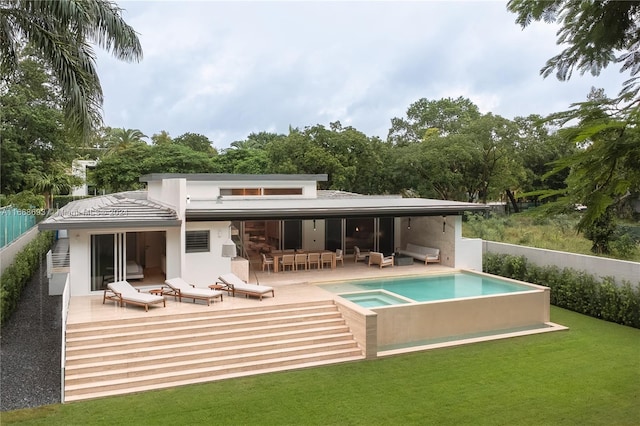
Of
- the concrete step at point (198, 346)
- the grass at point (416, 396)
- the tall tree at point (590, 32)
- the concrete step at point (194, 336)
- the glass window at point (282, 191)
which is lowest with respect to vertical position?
the grass at point (416, 396)

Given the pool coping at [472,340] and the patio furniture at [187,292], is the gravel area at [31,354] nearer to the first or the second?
the patio furniture at [187,292]

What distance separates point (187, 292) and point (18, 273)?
7192 millimetres

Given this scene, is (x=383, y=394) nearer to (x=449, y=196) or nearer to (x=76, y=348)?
(x=76, y=348)

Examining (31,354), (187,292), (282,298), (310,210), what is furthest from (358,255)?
(31,354)

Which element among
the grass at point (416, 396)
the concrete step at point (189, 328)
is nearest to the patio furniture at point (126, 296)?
the concrete step at point (189, 328)

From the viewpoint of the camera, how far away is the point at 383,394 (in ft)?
35.7

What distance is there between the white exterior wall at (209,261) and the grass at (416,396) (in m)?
5.96

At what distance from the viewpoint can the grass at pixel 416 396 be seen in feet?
31.9

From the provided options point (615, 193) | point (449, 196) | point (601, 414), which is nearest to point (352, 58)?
point (449, 196)

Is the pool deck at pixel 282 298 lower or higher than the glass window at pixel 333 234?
lower

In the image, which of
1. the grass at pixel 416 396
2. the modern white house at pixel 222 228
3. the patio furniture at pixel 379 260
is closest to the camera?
the grass at pixel 416 396

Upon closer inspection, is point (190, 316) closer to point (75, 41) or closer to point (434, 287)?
point (75, 41)

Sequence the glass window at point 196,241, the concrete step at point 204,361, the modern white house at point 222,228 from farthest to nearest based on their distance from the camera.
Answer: the glass window at point 196,241 → the modern white house at point 222,228 → the concrete step at point 204,361

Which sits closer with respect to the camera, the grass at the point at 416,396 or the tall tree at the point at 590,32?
the tall tree at the point at 590,32
